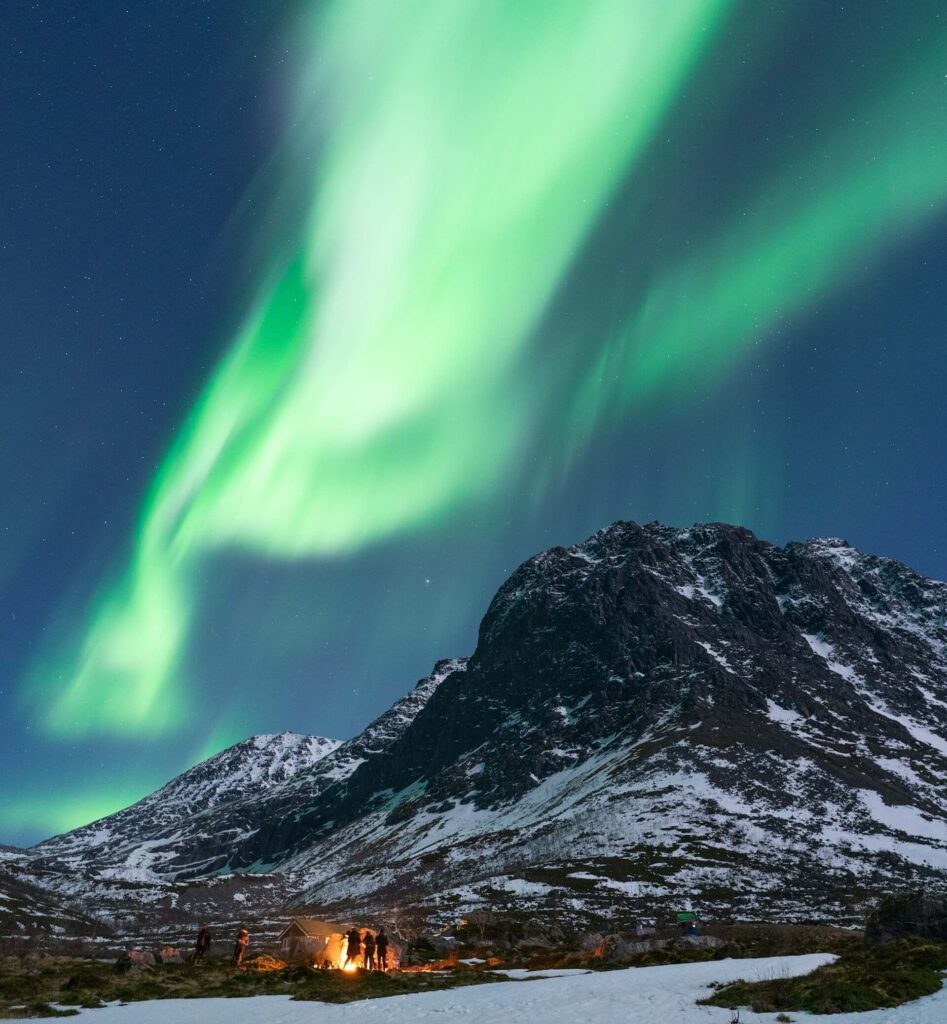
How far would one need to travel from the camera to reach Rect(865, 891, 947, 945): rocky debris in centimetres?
3406

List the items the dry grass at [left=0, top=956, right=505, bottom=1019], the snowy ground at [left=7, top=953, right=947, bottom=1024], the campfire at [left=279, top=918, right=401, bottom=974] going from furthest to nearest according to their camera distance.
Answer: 1. the campfire at [left=279, top=918, right=401, bottom=974]
2. the dry grass at [left=0, top=956, right=505, bottom=1019]
3. the snowy ground at [left=7, top=953, right=947, bottom=1024]

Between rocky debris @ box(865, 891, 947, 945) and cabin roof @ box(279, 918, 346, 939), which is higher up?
cabin roof @ box(279, 918, 346, 939)

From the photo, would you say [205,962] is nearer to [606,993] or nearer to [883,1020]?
[606,993]

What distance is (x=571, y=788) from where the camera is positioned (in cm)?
19525

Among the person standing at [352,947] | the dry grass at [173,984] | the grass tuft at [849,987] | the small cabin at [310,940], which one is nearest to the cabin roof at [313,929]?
the small cabin at [310,940]

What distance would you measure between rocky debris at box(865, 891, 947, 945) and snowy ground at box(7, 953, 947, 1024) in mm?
8086

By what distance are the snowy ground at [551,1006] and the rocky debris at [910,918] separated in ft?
26.5

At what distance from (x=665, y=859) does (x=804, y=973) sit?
11172 cm

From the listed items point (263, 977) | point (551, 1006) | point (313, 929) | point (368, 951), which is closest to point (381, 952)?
point (368, 951)

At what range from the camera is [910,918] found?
34.8 metres

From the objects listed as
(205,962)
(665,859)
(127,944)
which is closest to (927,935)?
(205,962)

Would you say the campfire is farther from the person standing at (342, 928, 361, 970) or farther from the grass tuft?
the grass tuft

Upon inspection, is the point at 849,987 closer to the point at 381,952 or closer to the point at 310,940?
the point at 381,952

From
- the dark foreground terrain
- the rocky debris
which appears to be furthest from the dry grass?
the rocky debris
